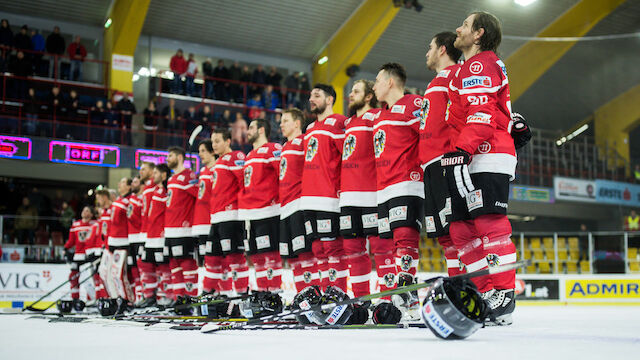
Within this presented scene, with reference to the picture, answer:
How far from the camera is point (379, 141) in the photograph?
461cm

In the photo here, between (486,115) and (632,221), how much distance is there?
11757mm

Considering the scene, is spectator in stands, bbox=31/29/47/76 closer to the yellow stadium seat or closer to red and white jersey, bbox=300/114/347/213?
the yellow stadium seat

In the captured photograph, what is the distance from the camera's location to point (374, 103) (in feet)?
17.2

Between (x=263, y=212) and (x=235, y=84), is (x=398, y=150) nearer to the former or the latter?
(x=263, y=212)

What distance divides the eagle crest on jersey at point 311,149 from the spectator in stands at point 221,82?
13.1m

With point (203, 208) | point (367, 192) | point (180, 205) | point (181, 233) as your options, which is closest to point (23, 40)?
point (180, 205)

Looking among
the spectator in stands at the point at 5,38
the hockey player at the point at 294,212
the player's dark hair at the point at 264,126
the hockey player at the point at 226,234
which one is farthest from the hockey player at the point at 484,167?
the spectator in stands at the point at 5,38

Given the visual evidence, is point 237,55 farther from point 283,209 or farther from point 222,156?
point 283,209

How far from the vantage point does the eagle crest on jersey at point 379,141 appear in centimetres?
457

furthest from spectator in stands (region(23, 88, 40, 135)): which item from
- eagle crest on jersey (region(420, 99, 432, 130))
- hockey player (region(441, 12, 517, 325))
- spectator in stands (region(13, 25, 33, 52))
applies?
hockey player (region(441, 12, 517, 325))

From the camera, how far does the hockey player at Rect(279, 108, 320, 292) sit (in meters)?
5.20

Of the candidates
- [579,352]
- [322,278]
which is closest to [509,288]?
[579,352]

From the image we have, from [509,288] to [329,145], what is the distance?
81.3 inches

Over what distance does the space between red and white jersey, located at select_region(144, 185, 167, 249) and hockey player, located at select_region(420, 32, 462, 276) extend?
430 cm
